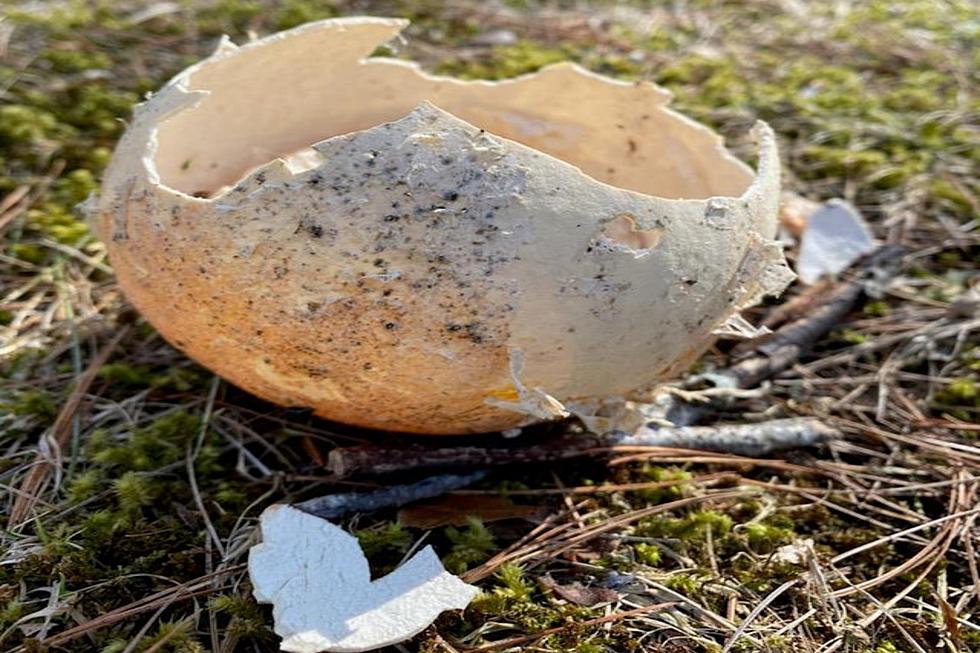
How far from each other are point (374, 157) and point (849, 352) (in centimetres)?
157

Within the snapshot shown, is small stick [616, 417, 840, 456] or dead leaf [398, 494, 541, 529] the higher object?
dead leaf [398, 494, 541, 529]

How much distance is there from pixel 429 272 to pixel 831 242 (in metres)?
1.73

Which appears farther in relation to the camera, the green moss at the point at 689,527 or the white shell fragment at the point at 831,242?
the white shell fragment at the point at 831,242

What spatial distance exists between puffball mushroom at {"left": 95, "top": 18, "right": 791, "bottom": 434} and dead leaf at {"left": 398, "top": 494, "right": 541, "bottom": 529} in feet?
0.51

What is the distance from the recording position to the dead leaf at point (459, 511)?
206 cm

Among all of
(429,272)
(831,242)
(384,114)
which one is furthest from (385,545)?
(831,242)

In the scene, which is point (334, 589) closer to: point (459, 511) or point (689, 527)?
point (459, 511)

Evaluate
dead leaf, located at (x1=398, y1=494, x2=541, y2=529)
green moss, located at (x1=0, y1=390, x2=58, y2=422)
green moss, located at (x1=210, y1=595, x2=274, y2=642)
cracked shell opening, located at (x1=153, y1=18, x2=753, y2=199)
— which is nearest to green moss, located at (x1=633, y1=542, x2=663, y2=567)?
dead leaf, located at (x1=398, y1=494, x2=541, y2=529)

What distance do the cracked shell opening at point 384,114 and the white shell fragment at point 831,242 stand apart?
64 cm

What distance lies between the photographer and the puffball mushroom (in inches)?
71.1

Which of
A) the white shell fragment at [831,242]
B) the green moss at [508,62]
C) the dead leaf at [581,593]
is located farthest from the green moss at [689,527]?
the green moss at [508,62]

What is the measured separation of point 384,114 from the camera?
2709 millimetres

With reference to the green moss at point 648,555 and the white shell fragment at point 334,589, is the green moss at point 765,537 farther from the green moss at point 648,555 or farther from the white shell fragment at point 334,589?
the white shell fragment at point 334,589

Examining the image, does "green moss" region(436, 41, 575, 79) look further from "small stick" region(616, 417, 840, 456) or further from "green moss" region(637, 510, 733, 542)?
"green moss" region(637, 510, 733, 542)
